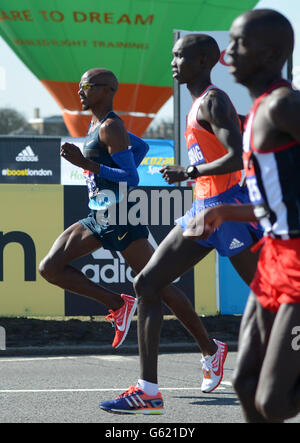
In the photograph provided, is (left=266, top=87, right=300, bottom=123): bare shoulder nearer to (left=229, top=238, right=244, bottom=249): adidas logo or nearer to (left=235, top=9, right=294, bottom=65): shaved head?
(left=235, top=9, right=294, bottom=65): shaved head

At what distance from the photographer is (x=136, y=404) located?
5.56 metres

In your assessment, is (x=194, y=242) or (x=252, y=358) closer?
(x=252, y=358)

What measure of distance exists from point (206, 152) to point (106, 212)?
1.22 metres

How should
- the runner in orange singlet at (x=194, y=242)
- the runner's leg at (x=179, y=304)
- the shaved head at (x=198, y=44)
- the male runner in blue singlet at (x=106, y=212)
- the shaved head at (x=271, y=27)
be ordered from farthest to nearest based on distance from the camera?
the male runner in blue singlet at (x=106, y=212), the runner's leg at (x=179, y=304), the shaved head at (x=198, y=44), the runner in orange singlet at (x=194, y=242), the shaved head at (x=271, y=27)

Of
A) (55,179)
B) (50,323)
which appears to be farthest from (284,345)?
(55,179)

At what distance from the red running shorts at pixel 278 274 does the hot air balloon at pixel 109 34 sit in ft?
65.0

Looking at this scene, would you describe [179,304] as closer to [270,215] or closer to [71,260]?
[71,260]

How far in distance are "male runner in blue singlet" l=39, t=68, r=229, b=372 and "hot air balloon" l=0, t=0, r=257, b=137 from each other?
16979mm

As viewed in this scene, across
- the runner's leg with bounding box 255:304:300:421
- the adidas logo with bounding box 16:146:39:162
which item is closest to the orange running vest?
the runner's leg with bounding box 255:304:300:421

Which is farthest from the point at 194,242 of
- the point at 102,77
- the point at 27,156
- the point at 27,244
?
the point at 27,156

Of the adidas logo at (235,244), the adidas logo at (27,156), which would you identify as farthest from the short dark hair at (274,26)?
the adidas logo at (27,156)

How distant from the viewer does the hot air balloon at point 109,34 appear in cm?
2352

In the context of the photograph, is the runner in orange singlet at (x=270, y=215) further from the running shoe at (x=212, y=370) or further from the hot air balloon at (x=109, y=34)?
the hot air balloon at (x=109, y=34)

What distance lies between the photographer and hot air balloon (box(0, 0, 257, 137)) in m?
23.5
